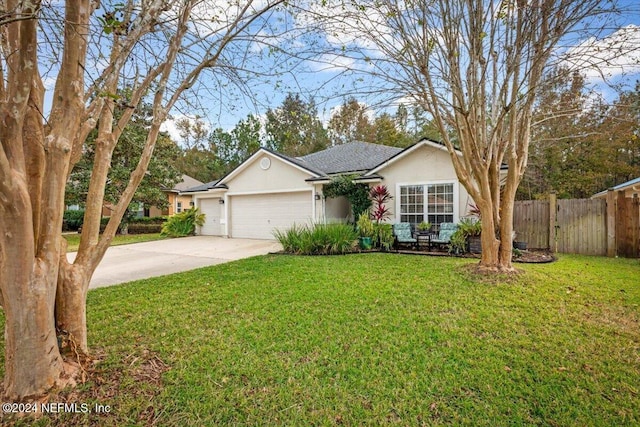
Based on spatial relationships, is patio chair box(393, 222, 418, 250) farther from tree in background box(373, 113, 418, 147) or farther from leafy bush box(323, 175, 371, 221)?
tree in background box(373, 113, 418, 147)

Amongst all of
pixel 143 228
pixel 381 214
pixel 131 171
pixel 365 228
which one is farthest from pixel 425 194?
pixel 143 228

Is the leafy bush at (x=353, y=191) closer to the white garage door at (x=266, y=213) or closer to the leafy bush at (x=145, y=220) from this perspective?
the white garage door at (x=266, y=213)

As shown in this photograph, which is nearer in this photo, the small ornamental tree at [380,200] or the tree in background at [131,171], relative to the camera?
the small ornamental tree at [380,200]

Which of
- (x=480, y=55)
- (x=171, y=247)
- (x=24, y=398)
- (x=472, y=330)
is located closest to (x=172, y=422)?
(x=24, y=398)

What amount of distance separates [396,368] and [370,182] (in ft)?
35.3

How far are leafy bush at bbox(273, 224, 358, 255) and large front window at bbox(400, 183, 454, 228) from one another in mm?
3211

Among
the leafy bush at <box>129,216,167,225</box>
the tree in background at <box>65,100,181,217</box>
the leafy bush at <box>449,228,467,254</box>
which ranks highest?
the tree in background at <box>65,100,181,217</box>

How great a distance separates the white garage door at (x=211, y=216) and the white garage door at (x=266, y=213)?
1335 millimetres

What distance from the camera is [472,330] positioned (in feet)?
13.1

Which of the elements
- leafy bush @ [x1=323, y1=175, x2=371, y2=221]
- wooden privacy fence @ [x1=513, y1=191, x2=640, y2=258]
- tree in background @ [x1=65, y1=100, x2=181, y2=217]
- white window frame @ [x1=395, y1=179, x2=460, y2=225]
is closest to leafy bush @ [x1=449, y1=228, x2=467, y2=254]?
white window frame @ [x1=395, y1=179, x2=460, y2=225]

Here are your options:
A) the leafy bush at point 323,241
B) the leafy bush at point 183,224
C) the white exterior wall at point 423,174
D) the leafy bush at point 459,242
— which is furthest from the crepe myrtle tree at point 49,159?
the leafy bush at point 183,224

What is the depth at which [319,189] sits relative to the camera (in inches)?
548

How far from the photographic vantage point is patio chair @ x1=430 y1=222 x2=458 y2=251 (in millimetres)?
10203

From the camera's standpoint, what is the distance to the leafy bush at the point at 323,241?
405 inches
